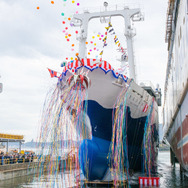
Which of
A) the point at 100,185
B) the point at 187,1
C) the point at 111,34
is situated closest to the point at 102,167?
the point at 100,185

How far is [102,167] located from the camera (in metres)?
12.3

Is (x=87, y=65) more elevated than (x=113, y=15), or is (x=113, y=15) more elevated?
(x=113, y=15)

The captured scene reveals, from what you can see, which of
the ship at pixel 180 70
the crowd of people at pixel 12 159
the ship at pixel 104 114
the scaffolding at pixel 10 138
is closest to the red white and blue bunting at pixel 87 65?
the ship at pixel 104 114

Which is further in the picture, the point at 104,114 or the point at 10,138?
the point at 10,138

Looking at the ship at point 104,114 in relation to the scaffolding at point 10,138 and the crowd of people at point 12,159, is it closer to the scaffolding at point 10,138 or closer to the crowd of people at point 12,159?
the crowd of people at point 12,159

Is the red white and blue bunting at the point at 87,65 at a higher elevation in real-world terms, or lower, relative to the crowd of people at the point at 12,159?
higher

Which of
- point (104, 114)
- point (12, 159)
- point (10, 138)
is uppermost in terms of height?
point (104, 114)

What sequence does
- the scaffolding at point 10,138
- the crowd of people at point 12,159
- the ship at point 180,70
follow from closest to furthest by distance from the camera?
the ship at point 180,70 → the crowd of people at point 12,159 → the scaffolding at point 10,138

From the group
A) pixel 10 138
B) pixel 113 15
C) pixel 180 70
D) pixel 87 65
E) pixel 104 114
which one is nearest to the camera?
pixel 180 70

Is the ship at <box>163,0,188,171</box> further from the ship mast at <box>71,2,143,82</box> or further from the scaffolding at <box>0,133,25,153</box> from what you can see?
the scaffolding at <box>0,133,25,153</box>

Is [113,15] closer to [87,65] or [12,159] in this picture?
[87,65]

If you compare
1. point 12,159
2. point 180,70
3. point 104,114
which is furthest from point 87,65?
point 12,159

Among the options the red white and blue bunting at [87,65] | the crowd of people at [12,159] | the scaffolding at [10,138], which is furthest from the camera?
the scaffolding at [10,138]

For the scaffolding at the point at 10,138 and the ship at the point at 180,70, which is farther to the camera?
the scaffolding at the point at 10,138
